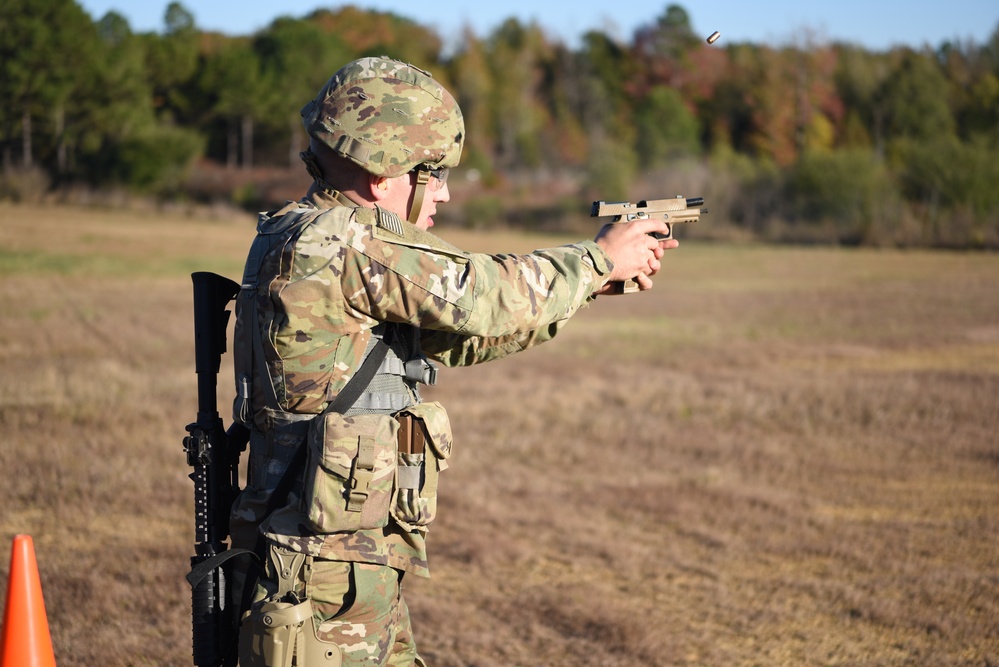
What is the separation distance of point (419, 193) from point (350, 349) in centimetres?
50

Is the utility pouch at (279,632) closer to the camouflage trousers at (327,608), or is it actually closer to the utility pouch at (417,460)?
the camouflage trousers at (327,608)

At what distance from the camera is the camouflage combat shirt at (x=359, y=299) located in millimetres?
2617

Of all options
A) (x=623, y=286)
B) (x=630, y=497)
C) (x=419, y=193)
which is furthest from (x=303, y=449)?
(x=630, y=497)

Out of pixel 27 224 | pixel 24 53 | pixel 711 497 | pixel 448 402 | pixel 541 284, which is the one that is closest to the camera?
pixel 541 284

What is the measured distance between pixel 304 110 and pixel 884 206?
45.8 m

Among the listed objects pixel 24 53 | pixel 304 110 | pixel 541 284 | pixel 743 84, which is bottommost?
pixel 541 284

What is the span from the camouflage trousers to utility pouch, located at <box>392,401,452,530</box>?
17 cm

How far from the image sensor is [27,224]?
25406mm

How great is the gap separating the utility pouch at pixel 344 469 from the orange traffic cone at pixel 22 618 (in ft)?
3.08

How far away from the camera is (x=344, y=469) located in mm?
2672

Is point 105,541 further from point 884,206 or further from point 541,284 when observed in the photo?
point 884,206

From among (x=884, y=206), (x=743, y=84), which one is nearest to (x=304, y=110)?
(x=884, y=206)

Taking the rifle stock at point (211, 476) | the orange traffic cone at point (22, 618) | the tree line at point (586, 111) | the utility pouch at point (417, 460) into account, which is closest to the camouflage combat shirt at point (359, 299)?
the utility pouch at point (417, 460)

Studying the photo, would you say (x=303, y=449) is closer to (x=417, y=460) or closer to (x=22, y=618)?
(x=417, y=460)
